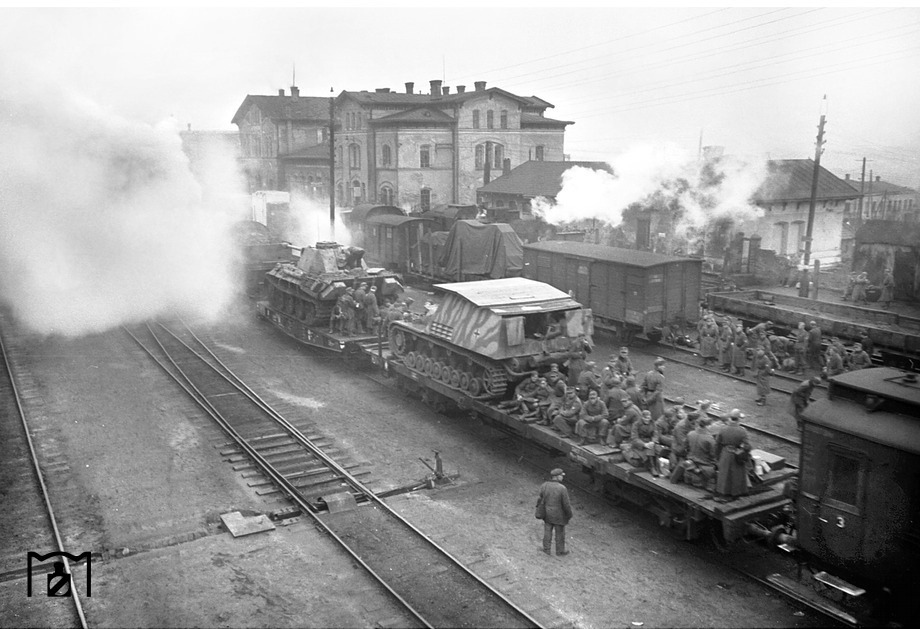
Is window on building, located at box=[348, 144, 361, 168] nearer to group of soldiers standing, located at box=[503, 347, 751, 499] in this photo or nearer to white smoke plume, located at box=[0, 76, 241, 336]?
white smoke plume, located at box=[0, 76, 241, 336]

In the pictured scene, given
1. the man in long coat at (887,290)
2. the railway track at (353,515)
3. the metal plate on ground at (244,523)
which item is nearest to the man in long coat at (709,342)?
the man in long coat at (887,290)

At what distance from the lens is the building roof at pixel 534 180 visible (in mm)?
38344

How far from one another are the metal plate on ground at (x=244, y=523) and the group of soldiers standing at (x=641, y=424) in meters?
4.36

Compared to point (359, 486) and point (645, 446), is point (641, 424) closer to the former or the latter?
point (645, 446)

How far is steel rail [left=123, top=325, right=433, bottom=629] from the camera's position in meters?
8.73

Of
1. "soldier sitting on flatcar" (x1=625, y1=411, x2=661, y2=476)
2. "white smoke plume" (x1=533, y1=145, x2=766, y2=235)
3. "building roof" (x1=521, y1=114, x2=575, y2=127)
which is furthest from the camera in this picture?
"building roof" (x1=521, y1=114, x2=575, y2=127)

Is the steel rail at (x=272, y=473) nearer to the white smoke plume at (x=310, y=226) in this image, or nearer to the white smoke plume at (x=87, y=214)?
the white smoke plume at (x=87, y=214)

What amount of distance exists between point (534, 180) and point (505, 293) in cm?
2697

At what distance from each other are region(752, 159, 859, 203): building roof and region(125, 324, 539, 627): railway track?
22023 mm

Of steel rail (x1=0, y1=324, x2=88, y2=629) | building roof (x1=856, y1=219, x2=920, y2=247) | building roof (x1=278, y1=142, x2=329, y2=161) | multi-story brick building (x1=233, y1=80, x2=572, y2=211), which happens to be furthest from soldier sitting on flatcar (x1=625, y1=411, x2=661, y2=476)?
building roof (x1=278, y1=142, x2=329, y2=161)

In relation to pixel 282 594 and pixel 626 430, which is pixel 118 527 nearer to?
pixel 282 594

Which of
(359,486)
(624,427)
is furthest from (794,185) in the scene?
(359,486)

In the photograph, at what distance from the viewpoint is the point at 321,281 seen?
66.9 feet

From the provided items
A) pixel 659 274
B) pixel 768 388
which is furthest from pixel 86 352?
pixel 768 388
